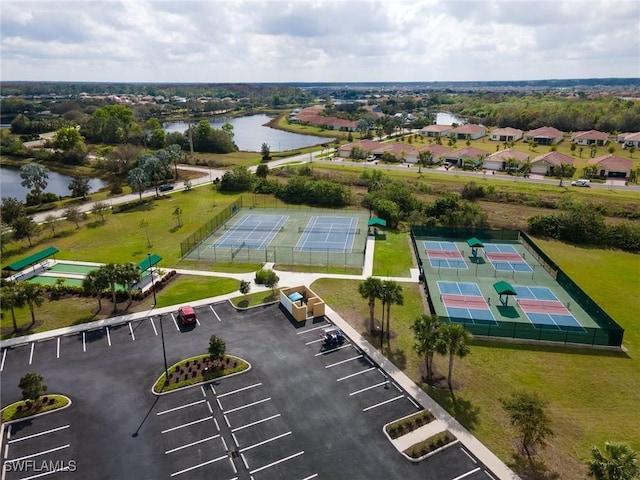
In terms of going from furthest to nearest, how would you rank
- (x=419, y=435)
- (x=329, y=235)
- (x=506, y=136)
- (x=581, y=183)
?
(x=506, y=136) < (x=581, y=183) < (x=329, y=235) < (x=419, y=435)

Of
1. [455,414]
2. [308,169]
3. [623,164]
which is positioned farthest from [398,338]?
[623,164]

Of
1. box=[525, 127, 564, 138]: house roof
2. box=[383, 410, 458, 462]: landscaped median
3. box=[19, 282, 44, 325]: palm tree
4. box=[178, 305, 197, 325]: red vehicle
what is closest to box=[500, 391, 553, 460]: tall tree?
box=[383, 410, 458, 462]: landscaped median

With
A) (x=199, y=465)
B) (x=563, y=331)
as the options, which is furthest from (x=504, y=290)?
(x=199, y=465)

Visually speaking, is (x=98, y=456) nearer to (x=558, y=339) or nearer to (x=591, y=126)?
(x=558, y=339)

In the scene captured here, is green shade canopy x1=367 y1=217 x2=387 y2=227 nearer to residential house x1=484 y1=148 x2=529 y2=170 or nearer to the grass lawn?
the grass lawn

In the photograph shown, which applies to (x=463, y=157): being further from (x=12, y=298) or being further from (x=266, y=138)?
(x=12, y=298)

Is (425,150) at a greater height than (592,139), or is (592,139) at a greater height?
(592,139)

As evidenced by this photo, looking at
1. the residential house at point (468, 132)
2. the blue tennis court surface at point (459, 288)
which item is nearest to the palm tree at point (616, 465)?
the blue tennis court surface at point (459, 288)
